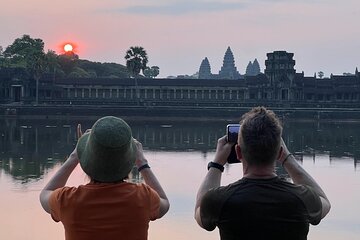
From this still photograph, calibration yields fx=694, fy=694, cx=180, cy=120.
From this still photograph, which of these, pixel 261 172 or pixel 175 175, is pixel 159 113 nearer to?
pixel 175 175

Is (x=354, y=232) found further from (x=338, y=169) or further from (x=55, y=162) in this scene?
(x=55, y=162)

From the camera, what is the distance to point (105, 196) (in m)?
2.96

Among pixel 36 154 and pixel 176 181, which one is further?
pixel 36 154

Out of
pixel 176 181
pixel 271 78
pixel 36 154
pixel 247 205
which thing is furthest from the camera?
pixel 271 78

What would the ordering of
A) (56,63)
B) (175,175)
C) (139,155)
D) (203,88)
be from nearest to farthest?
(139,155)
(175,175)
(203,88)
(56,63)

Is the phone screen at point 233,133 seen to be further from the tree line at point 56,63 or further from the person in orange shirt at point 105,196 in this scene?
the tree line at point 56,63

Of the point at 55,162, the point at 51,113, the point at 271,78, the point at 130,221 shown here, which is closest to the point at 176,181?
the point at 55,162

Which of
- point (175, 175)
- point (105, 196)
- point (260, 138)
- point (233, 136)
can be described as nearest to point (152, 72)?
point (175, 175)

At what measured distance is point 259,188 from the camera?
2.87 m

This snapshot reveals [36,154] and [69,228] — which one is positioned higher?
[69,228]

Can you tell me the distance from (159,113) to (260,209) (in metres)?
55.8

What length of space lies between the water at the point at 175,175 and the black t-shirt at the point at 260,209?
2.38 ft

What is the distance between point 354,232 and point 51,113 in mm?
48121

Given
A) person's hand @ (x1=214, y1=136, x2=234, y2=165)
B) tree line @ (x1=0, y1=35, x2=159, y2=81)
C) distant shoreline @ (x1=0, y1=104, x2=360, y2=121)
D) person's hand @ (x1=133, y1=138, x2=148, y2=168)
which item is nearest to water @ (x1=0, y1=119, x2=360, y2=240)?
person's hand @ (x1=133, y1=138, x2=148, y2=168)
